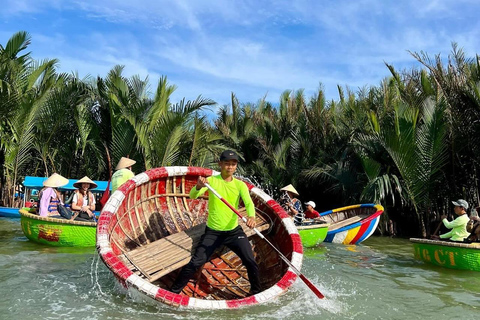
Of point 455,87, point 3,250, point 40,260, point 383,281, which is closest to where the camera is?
point 383,281

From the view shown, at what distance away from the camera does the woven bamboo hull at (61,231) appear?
7.71 metres

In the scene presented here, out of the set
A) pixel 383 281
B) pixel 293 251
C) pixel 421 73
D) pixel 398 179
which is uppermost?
pixel 421 73

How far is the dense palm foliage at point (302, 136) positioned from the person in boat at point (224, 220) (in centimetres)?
659

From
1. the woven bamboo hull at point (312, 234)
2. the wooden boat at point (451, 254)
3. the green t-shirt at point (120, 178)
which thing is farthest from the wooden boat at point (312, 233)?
the green t-shirt at point (120, 178)

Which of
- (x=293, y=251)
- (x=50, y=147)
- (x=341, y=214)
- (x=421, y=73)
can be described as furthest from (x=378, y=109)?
(x=50, y=147)

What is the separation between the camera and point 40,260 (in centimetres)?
680

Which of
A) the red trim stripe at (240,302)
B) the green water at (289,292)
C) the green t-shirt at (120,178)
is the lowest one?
the green water at (289,292)

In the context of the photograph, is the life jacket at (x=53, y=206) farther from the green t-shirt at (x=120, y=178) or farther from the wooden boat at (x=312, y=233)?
the wooden boat at (x=312, y=233)

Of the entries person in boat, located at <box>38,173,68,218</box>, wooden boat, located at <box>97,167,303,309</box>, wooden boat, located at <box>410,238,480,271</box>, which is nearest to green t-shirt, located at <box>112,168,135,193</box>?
wooden boat, located at <box>97,167,303,309</box>

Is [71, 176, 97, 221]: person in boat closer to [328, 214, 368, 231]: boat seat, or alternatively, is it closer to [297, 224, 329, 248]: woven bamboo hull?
[297, 224, 329, 248]: woven bamboo hull

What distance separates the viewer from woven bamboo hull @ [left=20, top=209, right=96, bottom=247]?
7.71 m

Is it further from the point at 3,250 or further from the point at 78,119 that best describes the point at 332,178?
the point at 3,250

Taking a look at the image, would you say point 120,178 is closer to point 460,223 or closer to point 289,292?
point 289,292

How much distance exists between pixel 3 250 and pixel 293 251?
545 centimetres
